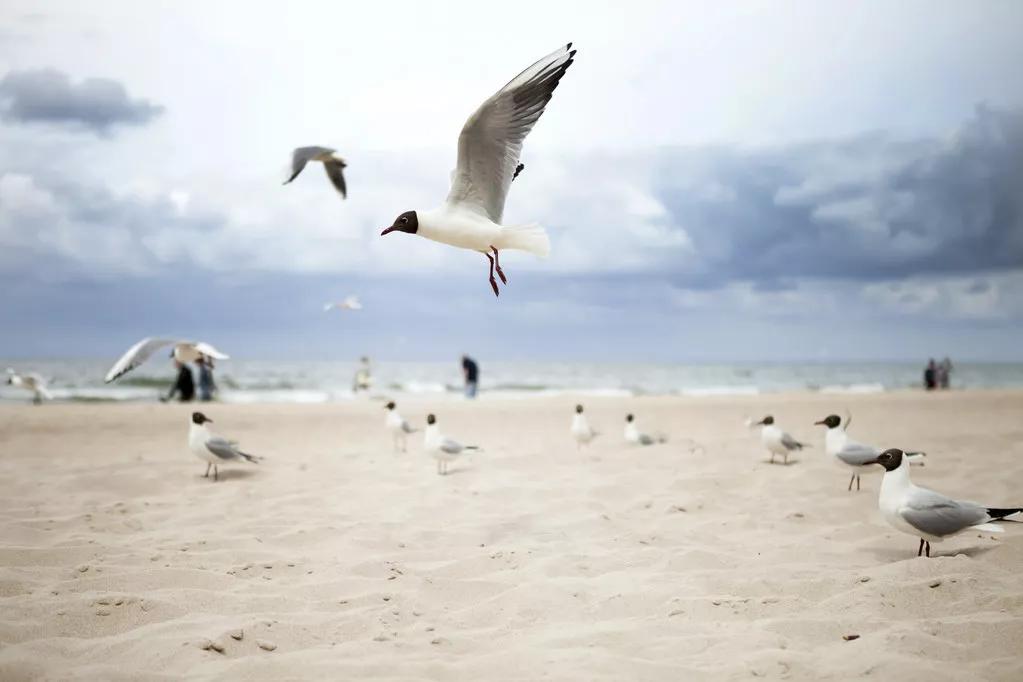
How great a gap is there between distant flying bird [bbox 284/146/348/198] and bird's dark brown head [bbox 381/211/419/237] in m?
0.95

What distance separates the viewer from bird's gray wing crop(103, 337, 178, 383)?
2988 mm

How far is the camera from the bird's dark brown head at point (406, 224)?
7.38 ft

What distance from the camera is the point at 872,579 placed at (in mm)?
3111

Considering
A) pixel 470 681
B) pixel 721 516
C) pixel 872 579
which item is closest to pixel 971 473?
pixel 721 516

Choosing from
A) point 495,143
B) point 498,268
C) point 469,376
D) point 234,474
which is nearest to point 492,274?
point 498,268

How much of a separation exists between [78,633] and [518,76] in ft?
7.73

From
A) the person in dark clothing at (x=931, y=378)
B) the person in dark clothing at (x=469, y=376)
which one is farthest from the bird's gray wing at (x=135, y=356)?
the person in dark clothing at (x=931, y=378)

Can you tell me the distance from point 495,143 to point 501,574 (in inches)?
70.9

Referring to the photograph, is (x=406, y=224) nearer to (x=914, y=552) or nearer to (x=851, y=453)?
(x=914, y=552)

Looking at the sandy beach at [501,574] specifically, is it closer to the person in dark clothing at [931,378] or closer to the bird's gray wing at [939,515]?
the bird's gray wing at [939,515]

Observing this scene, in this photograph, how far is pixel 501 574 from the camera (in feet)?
11.1

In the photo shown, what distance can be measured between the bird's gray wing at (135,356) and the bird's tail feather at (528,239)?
4.91ft

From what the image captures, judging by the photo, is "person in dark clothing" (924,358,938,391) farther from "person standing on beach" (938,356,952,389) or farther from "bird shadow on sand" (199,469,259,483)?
"bird shadow on sand" (199,469,259,483)

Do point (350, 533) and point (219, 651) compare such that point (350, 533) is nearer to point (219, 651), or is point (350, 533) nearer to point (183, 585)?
point (183, 585)
